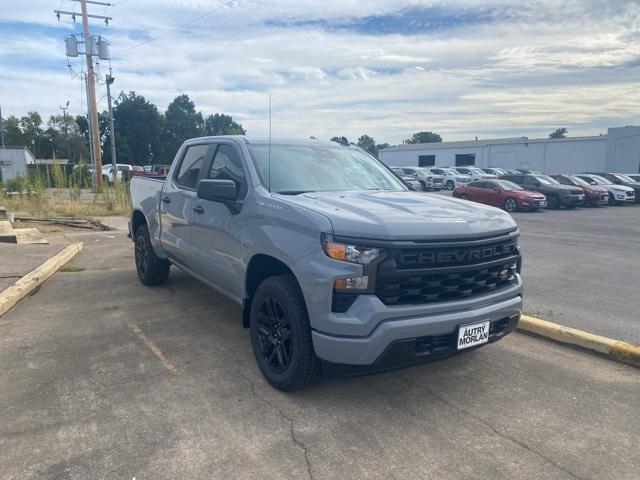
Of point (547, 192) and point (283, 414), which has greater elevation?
point (547, 192)

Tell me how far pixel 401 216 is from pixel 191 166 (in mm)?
2946

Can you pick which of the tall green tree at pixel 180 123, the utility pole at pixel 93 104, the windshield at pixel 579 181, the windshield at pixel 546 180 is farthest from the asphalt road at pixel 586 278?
the tall green tree at pixel 180 123

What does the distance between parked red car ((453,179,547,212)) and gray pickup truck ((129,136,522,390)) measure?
18577mm

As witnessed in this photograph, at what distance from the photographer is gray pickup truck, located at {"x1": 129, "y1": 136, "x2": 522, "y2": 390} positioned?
10.7 ft

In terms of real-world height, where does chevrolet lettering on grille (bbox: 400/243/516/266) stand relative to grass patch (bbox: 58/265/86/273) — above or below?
above

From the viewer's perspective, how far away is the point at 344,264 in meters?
3.25

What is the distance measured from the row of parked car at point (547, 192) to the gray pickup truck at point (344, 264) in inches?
742

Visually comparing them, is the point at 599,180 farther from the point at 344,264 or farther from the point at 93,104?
the point at 344,264

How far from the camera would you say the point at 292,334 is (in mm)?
3561

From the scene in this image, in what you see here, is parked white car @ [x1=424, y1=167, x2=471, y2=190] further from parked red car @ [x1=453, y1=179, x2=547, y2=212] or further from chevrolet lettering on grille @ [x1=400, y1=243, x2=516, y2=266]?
chevrolet lettering on grille @ [x1=400, y1=243, x2=516, y2=266]

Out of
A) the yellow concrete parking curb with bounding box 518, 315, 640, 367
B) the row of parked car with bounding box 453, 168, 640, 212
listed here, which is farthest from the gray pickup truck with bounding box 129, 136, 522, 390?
the row of parked car with bounding box 453, 168, 640, 212

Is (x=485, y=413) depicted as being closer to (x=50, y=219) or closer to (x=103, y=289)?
(x=103, y=289)

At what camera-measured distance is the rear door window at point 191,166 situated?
212 inches

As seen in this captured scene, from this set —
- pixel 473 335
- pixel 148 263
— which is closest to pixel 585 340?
pixel 473 335
